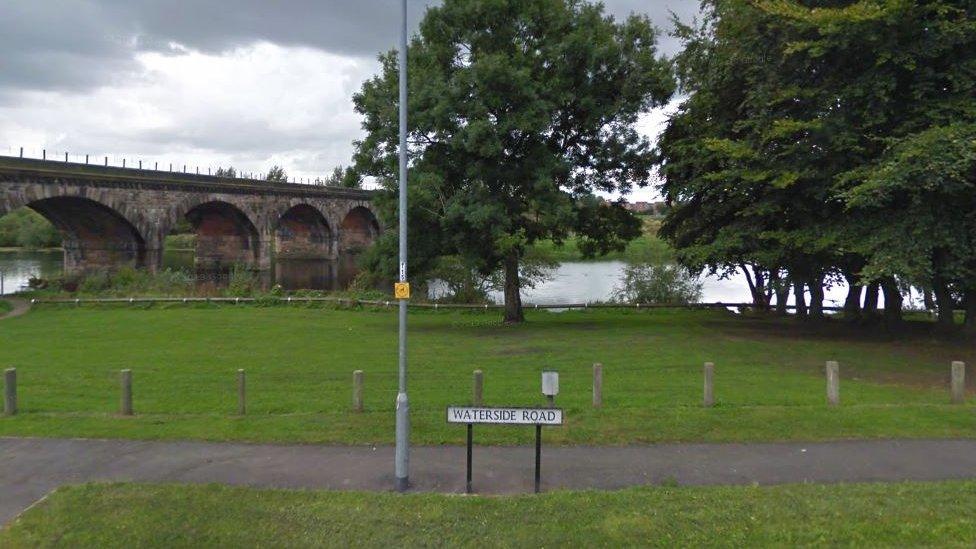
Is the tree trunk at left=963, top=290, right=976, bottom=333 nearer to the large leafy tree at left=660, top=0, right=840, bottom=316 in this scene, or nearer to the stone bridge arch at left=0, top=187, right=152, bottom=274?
the large leafy tree at left=660, top=0, right=840, bottom=316

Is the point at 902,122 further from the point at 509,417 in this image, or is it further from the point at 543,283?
the point at 543,283

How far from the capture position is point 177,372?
1593 centimetres

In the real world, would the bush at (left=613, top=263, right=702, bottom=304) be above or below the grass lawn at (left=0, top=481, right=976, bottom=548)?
above

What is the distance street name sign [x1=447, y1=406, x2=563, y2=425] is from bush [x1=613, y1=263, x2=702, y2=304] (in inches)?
1134

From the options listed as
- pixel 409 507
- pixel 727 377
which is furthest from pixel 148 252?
pixel 409 507

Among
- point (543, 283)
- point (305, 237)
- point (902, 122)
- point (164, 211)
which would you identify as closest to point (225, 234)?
point (305, 237)

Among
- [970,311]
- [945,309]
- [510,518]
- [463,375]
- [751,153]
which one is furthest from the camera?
[970,311]

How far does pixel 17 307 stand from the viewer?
3109 centimetres

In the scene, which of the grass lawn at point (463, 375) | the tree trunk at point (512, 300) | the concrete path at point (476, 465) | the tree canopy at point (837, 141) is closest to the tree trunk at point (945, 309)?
the tree canopy at point (837, 141)

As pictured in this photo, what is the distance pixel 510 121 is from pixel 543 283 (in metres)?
20.4

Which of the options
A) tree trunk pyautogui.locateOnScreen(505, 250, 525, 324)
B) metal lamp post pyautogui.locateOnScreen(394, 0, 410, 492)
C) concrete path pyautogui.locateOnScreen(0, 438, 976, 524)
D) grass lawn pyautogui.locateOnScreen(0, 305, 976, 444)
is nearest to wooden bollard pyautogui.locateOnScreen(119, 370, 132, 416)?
grass lawn pyautogui.locateOnScreen(0, 305, 976, 444)

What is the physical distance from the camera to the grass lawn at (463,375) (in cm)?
1013

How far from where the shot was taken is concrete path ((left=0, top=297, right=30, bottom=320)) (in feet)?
94.9

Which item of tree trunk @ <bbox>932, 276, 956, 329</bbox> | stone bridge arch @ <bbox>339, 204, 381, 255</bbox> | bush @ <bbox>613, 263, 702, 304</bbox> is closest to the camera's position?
tree trunk @ <bbox>932, 276, 956, 329</bbox>
